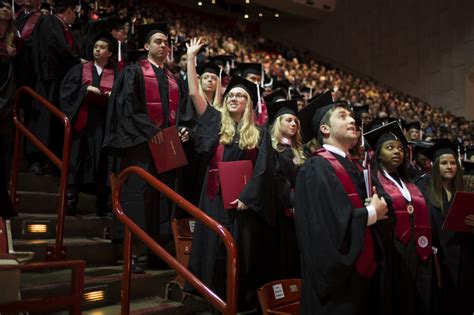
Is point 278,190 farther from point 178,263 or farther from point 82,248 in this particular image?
point 82,248

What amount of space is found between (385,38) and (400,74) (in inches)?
60.4

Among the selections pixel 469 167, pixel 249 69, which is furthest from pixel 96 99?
pixel 469 167

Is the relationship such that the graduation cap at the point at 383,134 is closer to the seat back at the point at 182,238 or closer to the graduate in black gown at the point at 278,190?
the graduate in black gown at the point at 278,190

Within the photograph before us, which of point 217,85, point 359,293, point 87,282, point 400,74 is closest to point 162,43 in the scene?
point 217,85

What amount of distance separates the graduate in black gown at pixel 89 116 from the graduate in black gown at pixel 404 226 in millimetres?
2571

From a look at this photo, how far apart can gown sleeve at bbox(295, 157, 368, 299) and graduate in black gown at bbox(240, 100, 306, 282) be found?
0.98 metres

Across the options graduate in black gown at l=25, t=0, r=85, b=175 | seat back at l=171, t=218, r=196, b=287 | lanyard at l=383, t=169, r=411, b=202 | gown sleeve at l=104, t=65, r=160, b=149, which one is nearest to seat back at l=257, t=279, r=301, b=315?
seat back at l=171, t=218, r=196, b=287

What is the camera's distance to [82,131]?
5.46 m

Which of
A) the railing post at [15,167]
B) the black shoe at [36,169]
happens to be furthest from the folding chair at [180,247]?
the black shoe at [36,169]

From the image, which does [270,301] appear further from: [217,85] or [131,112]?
[217,85]

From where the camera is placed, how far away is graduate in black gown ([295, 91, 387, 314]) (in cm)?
296

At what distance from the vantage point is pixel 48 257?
4.18 metres

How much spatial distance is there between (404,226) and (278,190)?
0.97 metres

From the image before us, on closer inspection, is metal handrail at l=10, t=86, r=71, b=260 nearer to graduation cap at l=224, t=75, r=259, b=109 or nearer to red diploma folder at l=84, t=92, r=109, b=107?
red diploma folder at l=84, t=92, r=109, b=107
